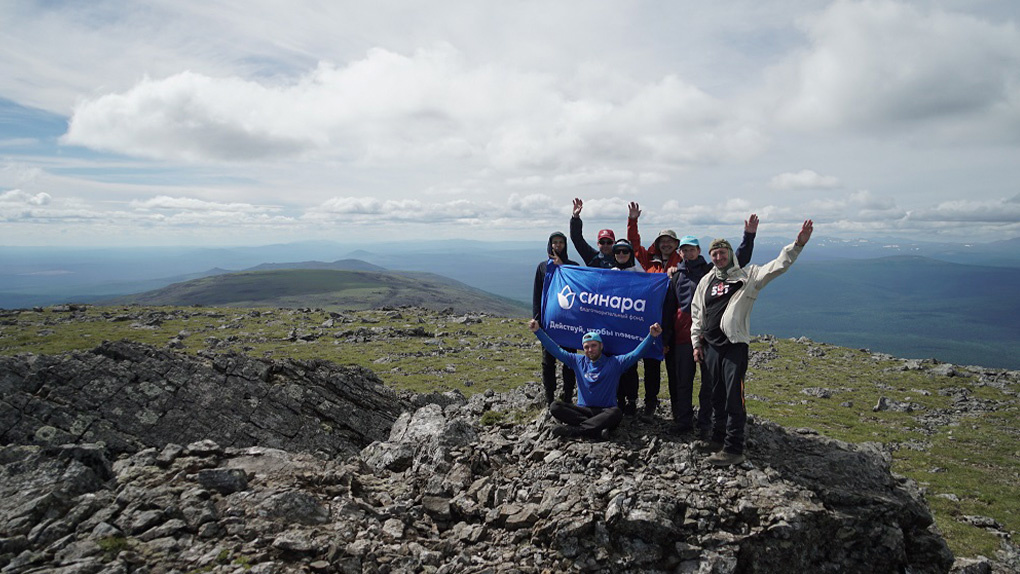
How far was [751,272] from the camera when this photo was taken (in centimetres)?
1247

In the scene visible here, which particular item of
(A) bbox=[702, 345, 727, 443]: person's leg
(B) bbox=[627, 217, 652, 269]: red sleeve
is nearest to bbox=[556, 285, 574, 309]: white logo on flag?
(B) bbox=[627, 217, 652, 269]: red sleeve

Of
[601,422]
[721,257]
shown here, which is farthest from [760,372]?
[721,257]

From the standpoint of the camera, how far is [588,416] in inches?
549

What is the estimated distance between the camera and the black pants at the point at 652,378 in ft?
47.8

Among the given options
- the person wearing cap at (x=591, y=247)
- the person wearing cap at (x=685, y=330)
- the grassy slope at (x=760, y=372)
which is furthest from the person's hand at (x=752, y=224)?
the grassy slope at (x=760, y=372)

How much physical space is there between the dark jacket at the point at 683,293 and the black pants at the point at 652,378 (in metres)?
0.89

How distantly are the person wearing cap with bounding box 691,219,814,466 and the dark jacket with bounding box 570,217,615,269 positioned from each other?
4033mm

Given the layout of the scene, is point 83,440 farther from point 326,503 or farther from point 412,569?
point 412,569

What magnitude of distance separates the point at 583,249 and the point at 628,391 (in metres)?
5.39

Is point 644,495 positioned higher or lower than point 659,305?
lower

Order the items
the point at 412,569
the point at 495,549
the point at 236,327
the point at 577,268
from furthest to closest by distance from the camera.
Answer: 1. the point at 236,327
2. the point at 577,268
3. the point at 495,549
4. the point at 412,569

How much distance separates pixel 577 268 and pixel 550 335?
8.45ft

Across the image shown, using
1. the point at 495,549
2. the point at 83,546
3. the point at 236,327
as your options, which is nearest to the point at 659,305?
the point at 495,549

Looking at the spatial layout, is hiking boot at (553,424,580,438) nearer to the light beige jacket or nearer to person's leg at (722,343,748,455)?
person's leg at (722,343,748,455)
